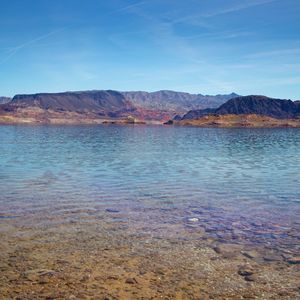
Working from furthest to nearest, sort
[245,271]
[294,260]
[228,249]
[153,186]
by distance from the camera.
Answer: [153,186]
[228,249]
[294,260]
[245,271]

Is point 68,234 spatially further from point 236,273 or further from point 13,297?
point 236,273

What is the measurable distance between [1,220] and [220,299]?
35.8ft

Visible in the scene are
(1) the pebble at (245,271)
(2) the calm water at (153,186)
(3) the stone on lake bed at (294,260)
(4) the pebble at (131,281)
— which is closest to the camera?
(4) the pebble at (131,281)

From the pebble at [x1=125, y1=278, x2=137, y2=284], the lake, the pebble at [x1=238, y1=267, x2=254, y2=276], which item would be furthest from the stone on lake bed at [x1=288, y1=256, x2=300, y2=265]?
the pebble at [x1=125, y1=278, x2=137, y2=284]

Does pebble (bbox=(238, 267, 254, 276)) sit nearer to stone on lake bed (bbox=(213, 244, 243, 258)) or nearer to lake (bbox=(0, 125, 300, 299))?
lake (bbox=(0, 125, 300, 299))

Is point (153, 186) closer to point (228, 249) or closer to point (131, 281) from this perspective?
point (228, 249)

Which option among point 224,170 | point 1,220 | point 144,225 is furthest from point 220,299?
point 224,170

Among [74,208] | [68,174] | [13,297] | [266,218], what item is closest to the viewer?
[13,297]

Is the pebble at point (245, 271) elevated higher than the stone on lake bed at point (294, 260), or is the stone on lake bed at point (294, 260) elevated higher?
the stone on lake bed at point (294, 260)

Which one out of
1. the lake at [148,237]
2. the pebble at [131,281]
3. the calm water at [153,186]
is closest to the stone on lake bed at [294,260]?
the lake at [148,237]

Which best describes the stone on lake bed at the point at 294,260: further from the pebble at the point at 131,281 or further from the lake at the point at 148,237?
the pebble at the point at 131,281

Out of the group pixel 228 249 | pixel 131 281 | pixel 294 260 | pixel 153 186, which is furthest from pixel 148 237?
pixel 153 186

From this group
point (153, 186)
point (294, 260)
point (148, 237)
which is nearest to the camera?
point (294, 260)

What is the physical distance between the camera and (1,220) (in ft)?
54.3
